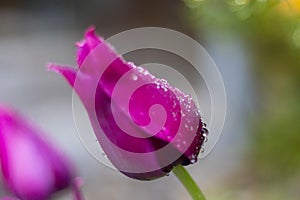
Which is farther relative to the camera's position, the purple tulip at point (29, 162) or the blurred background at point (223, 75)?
the blurred background at point (223, 75)

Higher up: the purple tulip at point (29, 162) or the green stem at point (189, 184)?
the purple tulip at point (29, 162)

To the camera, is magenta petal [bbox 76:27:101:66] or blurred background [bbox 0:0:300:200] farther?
blurred background [bbox 0:0:300:200]

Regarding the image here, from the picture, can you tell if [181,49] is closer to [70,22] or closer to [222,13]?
[70,22]

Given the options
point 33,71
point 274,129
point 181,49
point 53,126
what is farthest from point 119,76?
point 33,71

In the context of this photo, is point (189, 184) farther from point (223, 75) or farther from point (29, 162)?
point (223, 75)

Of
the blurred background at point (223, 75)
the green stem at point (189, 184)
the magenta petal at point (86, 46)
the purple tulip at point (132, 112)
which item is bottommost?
the green stem at point (189, 184)
